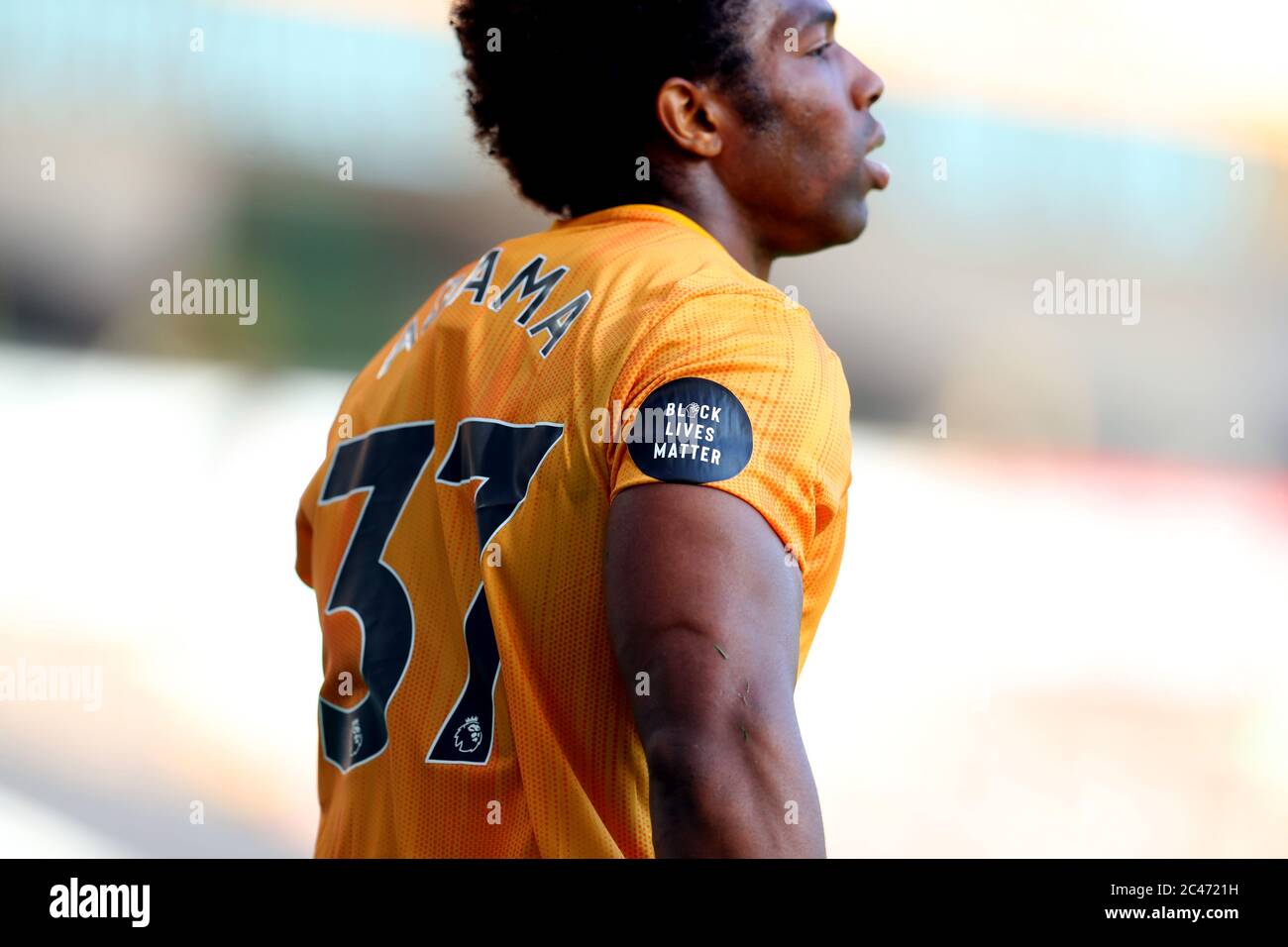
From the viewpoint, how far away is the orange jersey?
1.09 m

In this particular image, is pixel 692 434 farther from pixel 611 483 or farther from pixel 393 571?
pixel 393 571

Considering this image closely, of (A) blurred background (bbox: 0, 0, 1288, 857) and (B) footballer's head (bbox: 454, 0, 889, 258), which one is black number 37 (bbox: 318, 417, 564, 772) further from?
(A) blurred background (bbox: 0, 0, 1288, 857)

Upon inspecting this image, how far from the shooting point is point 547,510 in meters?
1.13

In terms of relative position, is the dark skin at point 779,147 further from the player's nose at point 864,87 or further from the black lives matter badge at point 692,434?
the black lives matter badge at point 692,434

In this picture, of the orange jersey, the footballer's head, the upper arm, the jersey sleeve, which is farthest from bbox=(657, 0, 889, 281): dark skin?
the upper arm

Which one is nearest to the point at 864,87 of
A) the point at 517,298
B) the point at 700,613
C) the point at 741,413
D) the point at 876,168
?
the point at 876,168

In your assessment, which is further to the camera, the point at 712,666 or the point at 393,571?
the point at 393,571

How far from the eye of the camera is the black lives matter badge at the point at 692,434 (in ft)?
3.43

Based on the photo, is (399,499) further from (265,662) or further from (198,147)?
(198,147)

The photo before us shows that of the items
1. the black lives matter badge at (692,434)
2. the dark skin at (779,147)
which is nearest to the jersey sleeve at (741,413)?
the black lives matter badge at (692,434)

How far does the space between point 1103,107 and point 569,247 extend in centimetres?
1049

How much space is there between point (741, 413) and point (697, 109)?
1.67 ft

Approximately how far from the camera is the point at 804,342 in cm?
114
